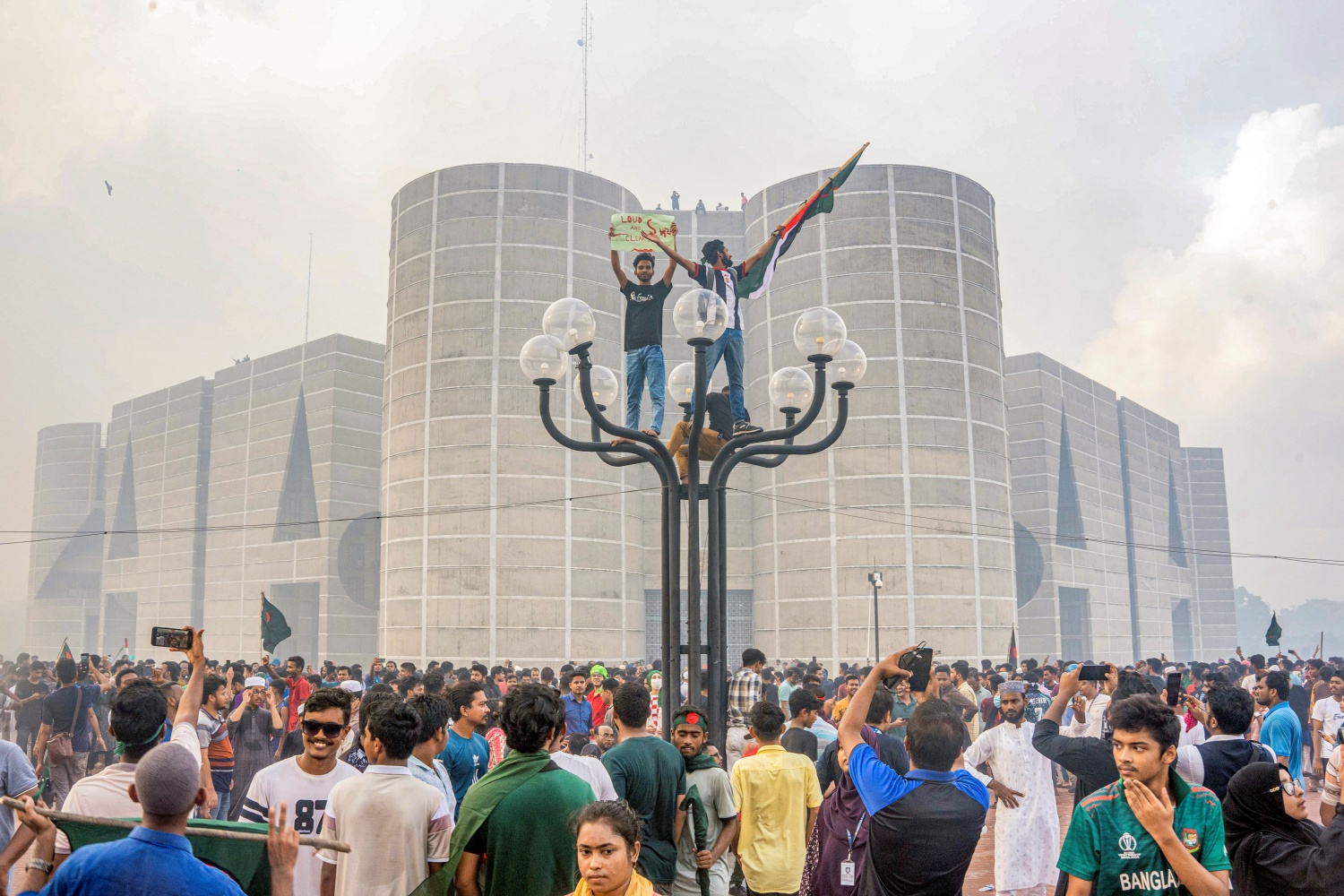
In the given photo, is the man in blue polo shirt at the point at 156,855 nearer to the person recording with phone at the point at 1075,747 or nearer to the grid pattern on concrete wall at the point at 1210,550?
the person recording with phone at the point at 1075,747

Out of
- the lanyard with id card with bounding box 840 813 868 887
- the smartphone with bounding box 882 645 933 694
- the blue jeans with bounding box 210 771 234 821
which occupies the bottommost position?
the blue jeans with bounding box 210 771 234 821

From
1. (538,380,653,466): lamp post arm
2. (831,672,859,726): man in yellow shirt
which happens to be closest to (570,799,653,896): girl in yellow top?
(538,380,653,466): lamp post arm

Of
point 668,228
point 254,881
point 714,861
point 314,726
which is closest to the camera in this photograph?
point 254,881

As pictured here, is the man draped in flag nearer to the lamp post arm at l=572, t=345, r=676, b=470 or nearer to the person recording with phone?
the lamp post arm at l=572, t=345, r=676, b=470

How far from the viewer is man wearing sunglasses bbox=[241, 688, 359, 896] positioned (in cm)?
449

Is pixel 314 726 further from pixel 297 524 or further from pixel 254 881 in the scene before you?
pixel 297 524

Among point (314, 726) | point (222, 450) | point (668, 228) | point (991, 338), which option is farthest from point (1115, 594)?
point (314, 726)

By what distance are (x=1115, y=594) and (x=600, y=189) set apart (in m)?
35.1

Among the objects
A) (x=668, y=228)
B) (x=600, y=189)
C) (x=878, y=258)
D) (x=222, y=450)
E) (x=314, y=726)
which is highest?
(x=600, y=189)

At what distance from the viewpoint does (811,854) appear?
5.79 metres

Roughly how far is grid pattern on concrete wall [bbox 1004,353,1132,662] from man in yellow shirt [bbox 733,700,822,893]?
45360 millimetres

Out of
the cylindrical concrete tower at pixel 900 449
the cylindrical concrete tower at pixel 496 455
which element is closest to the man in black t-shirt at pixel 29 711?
the cylindrical concrete tower at pixel 496 455

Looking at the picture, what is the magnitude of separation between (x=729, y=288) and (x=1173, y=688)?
17.1ft

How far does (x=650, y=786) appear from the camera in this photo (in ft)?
17.4
